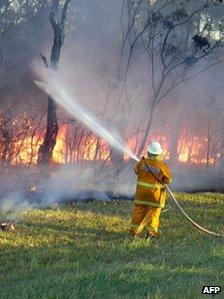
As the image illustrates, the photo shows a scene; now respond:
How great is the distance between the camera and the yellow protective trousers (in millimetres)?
8742

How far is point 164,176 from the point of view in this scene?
8703 mm

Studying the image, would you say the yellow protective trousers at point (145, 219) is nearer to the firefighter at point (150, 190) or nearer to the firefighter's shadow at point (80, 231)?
the firefighter at point (150, 190)

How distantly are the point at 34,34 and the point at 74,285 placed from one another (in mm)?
20511

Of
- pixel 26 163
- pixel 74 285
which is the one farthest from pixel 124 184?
pixel 74 285

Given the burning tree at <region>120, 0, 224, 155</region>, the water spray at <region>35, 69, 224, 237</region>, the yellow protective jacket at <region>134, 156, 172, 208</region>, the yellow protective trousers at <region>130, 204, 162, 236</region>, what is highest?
→ the burning tree at <region>120, 0, 224, 155</region>

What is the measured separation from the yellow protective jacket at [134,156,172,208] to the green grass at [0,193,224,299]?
641mm

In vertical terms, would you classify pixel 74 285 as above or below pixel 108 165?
below

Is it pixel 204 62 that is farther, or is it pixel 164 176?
pixel 204 62

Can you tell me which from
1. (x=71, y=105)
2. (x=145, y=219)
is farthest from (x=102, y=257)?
A: (x=71, y=105)

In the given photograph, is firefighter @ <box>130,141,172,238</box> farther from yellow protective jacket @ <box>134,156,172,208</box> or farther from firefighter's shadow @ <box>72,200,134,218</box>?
firefighter's shadow @ <box>72,200,134,218</box>

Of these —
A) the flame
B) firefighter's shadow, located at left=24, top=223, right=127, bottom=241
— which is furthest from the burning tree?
firefighter's shadow, located at left=24, top=223, right=127, bottom=241

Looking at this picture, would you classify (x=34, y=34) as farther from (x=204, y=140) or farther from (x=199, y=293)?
(x=199, y=293)

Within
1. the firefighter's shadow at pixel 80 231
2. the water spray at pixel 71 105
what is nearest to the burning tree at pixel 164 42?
the water spray at pixel 71 105

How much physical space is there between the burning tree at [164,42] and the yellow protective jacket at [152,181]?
879cm
